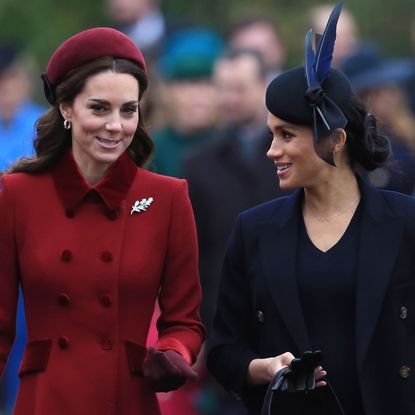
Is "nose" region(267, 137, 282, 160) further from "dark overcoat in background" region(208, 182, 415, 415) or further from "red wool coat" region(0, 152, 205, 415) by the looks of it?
"red wool coat" region(0, 152, 205, 415)

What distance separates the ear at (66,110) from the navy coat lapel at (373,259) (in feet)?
3.81

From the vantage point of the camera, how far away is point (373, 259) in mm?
7406

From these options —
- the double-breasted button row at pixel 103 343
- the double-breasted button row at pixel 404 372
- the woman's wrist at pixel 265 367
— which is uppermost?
the double-breasted button row at pixel 103 343

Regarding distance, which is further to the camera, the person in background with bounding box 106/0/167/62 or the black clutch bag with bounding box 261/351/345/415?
the person in background with bounding box 106/0/167/62

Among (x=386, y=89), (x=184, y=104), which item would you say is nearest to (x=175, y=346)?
(x=386, y=89)

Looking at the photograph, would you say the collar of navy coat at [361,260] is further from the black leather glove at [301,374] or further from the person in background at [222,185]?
the person in background at [222,185]

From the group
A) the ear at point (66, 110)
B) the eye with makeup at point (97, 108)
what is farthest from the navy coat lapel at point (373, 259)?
the ear at point (66, 110)

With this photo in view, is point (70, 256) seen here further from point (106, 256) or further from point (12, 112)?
point (12, 112)

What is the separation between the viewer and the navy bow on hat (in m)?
7.43

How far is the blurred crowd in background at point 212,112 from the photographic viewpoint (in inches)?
433

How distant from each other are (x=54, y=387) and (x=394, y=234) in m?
1.40

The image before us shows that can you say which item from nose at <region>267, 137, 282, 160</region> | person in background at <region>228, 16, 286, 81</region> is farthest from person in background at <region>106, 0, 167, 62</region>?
nose at <region>267, 137, 282, 160</region>

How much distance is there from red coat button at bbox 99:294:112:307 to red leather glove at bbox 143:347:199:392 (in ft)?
Result: 0.96

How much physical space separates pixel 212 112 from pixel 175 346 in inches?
222
